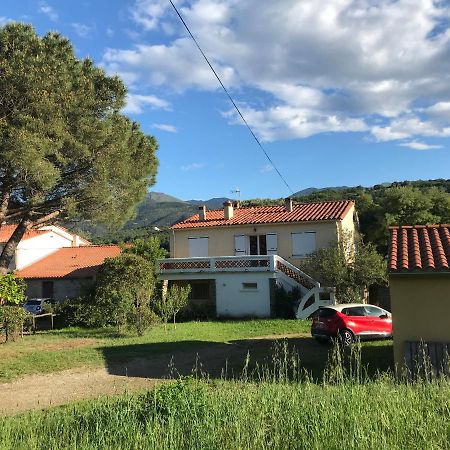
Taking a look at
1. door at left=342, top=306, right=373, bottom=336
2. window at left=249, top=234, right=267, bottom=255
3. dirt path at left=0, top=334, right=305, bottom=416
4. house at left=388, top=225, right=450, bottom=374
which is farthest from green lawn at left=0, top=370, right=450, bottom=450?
A: window at left=249, top=234, right=267, bottom=255

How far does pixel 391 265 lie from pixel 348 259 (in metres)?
16.6

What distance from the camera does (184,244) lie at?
31.8 m

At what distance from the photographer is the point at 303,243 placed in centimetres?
2845

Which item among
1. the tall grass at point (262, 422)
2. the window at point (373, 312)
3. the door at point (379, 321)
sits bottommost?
the door at point (379, 321)

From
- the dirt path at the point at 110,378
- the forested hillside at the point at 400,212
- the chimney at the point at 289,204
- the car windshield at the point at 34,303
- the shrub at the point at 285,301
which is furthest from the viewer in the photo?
the forested hillside at the point at 400,212

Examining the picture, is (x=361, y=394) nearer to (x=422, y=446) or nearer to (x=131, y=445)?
(x=422, y=446)

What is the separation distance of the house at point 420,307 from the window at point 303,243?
1818cm

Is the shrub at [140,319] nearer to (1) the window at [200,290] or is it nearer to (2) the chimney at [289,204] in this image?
(1) the window at [200,290]

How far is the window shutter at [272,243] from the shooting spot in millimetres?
29172

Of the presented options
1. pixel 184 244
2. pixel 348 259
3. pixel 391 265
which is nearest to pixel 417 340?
pixel 391 265

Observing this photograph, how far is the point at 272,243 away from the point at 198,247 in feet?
16.6

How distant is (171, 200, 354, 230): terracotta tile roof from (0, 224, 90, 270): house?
35.8 feet

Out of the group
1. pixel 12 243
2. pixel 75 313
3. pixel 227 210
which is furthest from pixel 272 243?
pixel 12 243

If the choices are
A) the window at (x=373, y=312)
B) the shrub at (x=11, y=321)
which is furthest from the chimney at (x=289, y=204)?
the shrub at (x=11, y=321)
